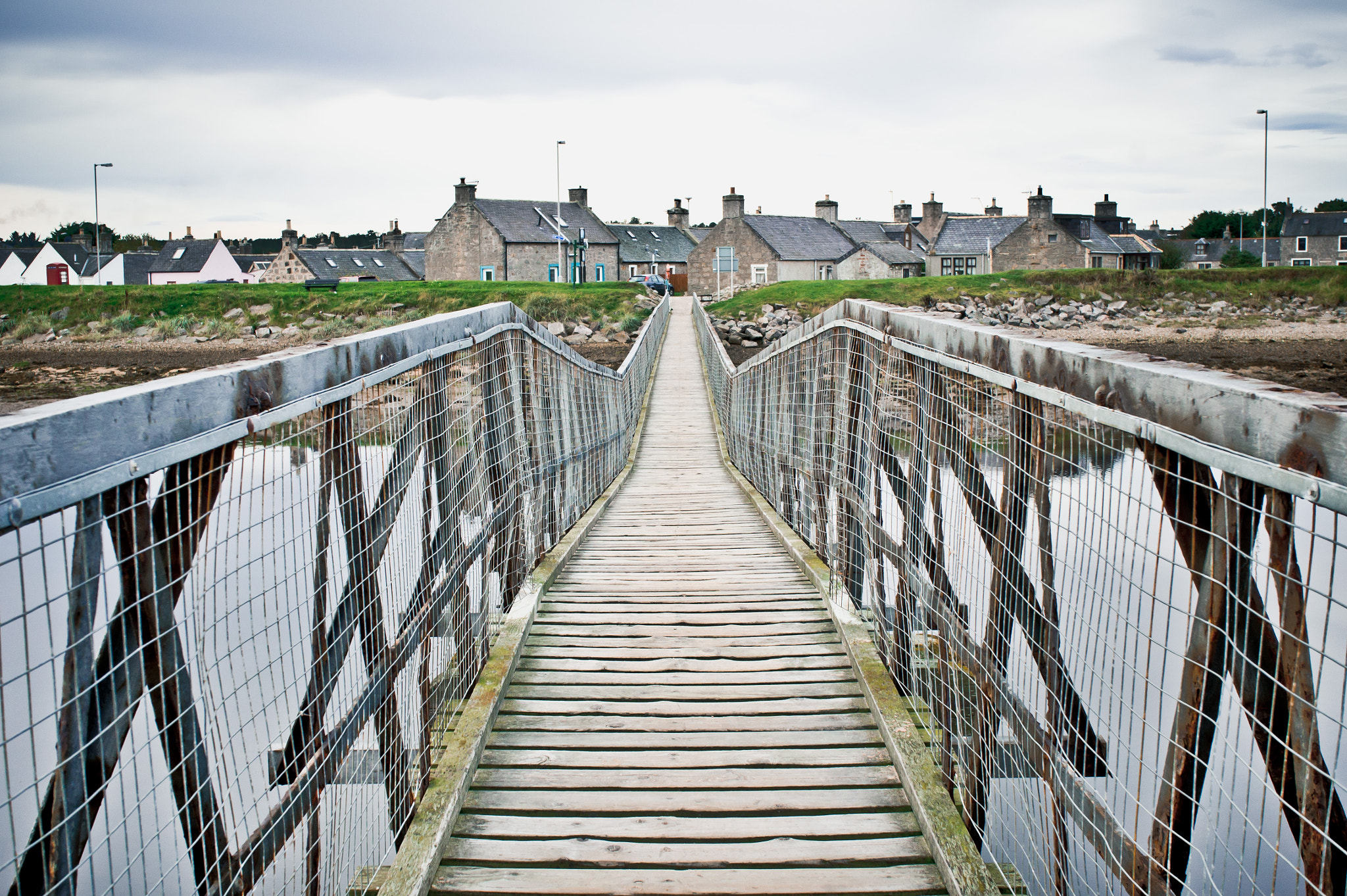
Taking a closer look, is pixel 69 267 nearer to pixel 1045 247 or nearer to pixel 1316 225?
pixel 1045 247

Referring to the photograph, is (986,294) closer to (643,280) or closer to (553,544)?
(643,280)

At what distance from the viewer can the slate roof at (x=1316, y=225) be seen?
62438 millimetres

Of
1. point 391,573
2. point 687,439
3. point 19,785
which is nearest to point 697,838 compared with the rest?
point 391,573

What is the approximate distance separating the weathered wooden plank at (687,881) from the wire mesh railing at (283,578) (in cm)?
42

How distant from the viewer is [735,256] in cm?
4659

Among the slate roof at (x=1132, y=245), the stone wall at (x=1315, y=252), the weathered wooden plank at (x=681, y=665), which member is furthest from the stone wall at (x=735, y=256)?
the weathered wooden plank at (x=681, y=665)

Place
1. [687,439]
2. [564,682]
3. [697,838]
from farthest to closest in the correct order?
[687,439] < [564,682] < [697,838]

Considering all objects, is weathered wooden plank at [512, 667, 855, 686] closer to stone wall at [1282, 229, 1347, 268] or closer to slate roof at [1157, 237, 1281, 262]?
stone wall at [1282, 229, 1347, 268]

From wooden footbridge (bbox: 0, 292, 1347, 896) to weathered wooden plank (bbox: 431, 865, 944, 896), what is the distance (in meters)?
0.01

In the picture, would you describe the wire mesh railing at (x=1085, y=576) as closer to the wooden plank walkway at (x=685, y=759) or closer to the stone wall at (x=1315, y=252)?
the wooden plank walkway at (x=685, y=759)

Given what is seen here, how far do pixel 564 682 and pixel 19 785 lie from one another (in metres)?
4.35

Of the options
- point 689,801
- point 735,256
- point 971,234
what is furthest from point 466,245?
point 689,801

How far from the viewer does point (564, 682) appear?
148 inches

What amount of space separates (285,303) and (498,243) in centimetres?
1346
